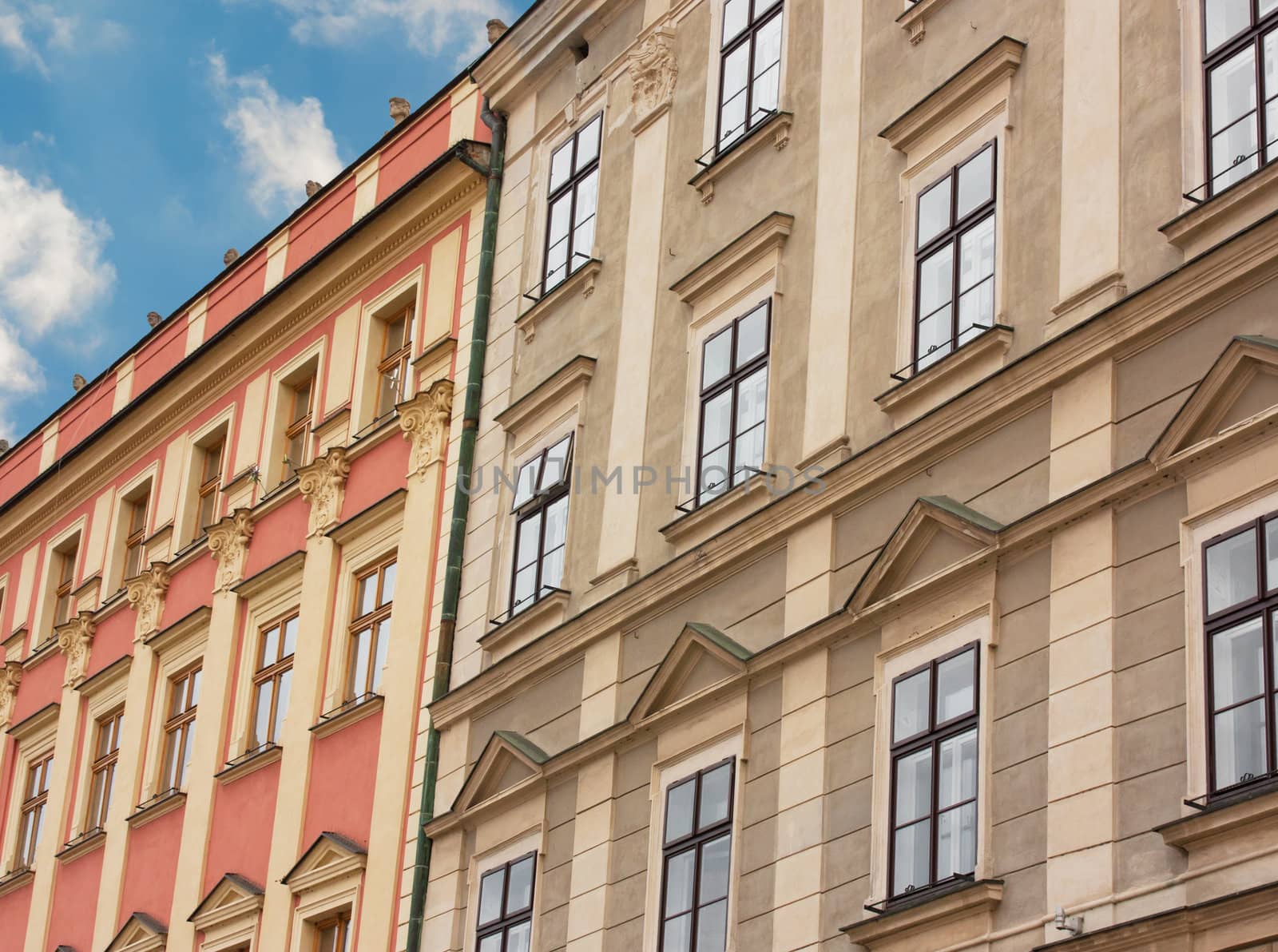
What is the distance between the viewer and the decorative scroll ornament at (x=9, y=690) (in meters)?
29.8

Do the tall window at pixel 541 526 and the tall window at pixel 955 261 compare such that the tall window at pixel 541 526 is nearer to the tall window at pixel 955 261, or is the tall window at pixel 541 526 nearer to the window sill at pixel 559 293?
the window sill at pixel 559 293

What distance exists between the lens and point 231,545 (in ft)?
82.0

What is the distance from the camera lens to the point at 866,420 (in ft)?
52.1

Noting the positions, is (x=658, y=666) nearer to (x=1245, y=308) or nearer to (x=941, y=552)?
(x=941, y=552)

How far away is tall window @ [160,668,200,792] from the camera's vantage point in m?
24.6

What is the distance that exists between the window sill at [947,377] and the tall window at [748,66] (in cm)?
394

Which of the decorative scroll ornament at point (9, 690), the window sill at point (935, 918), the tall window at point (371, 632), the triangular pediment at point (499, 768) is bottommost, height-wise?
the window sill at point (935, 918)

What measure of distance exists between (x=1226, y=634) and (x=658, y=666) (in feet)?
19.0

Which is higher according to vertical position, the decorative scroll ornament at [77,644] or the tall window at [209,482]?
the tall window at [209,482]

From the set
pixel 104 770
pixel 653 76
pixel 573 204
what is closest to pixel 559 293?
pixel 573 204

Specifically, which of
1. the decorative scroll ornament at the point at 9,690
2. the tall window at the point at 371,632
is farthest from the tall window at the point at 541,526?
the decorative scroll ornament at the point at 9,690

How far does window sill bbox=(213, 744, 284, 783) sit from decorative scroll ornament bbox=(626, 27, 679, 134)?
7387 mm

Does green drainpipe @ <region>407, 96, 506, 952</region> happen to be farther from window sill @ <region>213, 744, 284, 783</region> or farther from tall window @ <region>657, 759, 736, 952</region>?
tall window @ <region>657, 759, 736, 952</region>

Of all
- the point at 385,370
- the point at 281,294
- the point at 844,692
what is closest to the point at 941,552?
the point at 844,692
